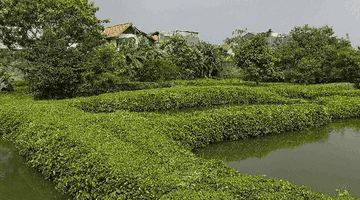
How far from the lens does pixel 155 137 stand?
29.5 ft

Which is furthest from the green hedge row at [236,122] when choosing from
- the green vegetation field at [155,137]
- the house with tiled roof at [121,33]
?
the house with tiled roof at [121,33]

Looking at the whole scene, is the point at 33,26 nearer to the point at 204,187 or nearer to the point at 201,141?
the point at 201,141

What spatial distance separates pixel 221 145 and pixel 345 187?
4.53m

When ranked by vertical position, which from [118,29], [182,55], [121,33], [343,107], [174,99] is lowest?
[343,107]

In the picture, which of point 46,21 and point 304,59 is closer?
point 46,21

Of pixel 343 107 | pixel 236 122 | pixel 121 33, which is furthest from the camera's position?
pixel 121 33

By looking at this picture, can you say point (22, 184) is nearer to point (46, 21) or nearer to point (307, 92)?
point (46, 21)

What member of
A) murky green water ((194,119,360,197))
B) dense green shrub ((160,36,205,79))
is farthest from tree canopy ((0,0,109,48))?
murky green water ((194,119,360,197))

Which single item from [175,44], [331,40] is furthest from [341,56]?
[175,44]

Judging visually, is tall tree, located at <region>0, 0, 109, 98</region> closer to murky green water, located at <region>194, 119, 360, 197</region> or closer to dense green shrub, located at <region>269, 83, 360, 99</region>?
murky green water, located at <region>194, 119, 360, 197</region>

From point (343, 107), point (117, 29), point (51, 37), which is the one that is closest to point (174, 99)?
point (51, 37)

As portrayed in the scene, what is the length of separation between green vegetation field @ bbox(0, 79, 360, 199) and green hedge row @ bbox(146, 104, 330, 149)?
0.04 meters

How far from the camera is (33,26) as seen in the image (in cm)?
1802

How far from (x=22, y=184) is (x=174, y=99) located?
28.1ft
